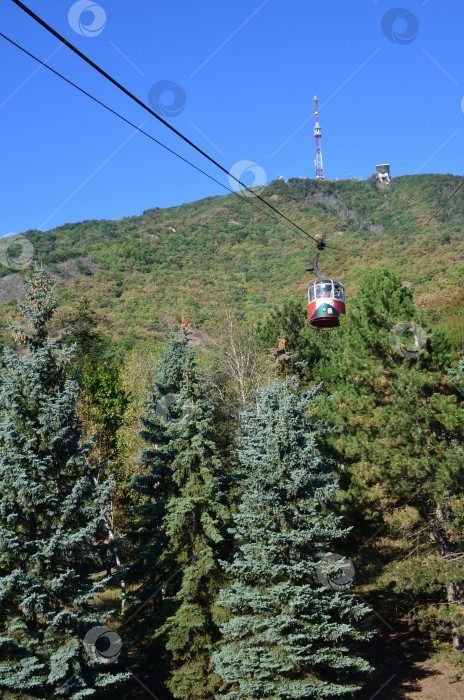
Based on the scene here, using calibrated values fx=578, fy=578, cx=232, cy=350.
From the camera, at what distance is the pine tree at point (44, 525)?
42.4ft

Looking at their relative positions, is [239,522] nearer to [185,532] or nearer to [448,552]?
[185,532]

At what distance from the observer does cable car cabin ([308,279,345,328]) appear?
525 inches

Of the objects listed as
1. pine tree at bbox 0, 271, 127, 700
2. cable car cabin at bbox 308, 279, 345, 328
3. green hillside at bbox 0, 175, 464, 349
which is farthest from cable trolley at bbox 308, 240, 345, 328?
green hillside at bbox 0, 175, 464, 349

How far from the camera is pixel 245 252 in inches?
4729

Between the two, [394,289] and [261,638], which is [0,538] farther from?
[394,289]

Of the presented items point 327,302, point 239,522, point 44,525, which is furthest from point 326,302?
point 44,525

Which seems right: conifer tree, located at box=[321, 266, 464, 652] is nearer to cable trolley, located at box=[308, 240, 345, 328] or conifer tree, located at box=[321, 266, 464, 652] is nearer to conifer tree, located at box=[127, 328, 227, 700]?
conifer tree, located at box=[127, 328, 227, 700]

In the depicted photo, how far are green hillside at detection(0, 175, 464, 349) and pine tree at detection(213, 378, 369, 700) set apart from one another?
32378 millimetres

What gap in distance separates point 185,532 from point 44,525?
17.8 ft

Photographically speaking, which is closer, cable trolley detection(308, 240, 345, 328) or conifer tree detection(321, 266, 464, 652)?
cable trolley detection(308, 240, 345, 328)

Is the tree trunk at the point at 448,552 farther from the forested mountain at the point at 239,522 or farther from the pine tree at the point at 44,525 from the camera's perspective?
the pine tree at the point at 44,525

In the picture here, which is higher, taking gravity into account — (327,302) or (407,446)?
(327,302)

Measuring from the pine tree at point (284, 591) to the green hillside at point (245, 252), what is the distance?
32.4 m

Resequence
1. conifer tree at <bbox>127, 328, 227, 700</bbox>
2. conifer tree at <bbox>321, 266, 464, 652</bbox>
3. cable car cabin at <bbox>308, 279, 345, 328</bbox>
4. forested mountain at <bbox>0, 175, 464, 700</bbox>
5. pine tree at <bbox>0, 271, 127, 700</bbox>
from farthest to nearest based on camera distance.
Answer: conifer tree at <bbox>321, 266, 464, 652</bbox> → conifer tree at <bbox>127, 328, 227, 700</bbox> → forested mountain at <bbox>0, 175, 464, 700</bbox> → cable car cabin at <bbox>308, 279, 345, 328</bbox> → pine tree at <bbox>0, 271, 127, 700</bbox>
